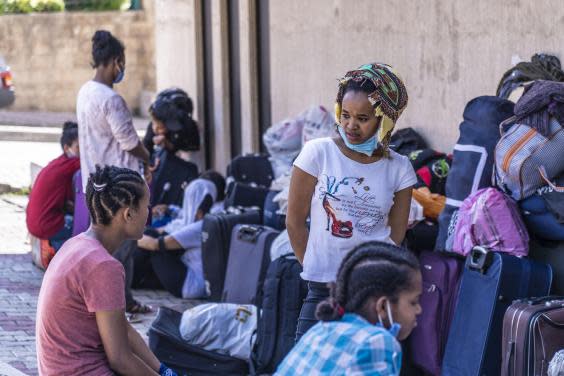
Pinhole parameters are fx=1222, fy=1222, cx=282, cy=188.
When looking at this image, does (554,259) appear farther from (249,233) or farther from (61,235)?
(61,235)

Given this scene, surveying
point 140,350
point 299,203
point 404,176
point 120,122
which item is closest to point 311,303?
point 299,203

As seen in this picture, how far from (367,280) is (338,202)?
60.8 inches

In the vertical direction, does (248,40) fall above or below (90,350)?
above

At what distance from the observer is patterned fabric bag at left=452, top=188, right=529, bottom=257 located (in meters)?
5.74

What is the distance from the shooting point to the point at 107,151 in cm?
747

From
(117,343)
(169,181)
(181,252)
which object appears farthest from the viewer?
(169,181)

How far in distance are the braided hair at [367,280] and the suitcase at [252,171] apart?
5.31m

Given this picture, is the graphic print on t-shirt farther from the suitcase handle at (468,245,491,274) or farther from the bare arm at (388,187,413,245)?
the suitcase handle at (468,245,491,274)

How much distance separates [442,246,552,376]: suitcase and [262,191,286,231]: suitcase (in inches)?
78.9

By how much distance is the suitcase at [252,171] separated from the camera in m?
8.61

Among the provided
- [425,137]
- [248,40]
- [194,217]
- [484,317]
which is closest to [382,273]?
[484,317]

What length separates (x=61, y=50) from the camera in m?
19.5

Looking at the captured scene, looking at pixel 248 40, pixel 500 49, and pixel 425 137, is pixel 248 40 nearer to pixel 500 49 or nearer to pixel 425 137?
pixel 425 137

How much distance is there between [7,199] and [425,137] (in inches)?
260
